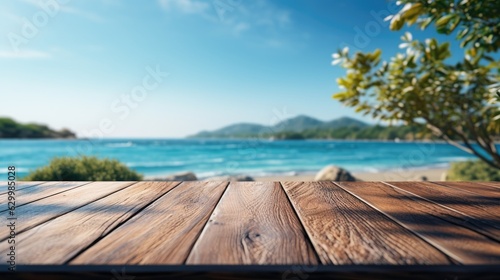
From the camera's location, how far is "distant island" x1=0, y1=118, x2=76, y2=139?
42000mm

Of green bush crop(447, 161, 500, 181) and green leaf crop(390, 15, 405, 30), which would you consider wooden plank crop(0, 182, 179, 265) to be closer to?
green leaf crop(390, 15, 405, 30)

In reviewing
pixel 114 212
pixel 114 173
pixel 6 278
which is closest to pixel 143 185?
pixel 114 212

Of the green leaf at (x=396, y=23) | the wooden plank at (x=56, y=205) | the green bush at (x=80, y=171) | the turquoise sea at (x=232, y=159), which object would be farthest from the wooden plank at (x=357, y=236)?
the turquoise sea at (x=232, y=159)

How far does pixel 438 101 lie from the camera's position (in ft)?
9.54

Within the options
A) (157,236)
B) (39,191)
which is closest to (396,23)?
(157,236)

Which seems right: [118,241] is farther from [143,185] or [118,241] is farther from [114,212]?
[143,185]

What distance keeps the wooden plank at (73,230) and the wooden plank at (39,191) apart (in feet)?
1.05

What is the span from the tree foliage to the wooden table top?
142 cm

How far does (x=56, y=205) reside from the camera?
1.09m

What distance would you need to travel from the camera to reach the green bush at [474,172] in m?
A: 7.68

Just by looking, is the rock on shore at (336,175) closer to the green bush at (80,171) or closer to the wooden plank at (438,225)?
the green bush at (80,171)

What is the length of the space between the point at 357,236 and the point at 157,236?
0.51 metres

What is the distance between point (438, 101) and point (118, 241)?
10.7ft

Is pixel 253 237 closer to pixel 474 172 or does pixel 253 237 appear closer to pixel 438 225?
pixel 438 225
